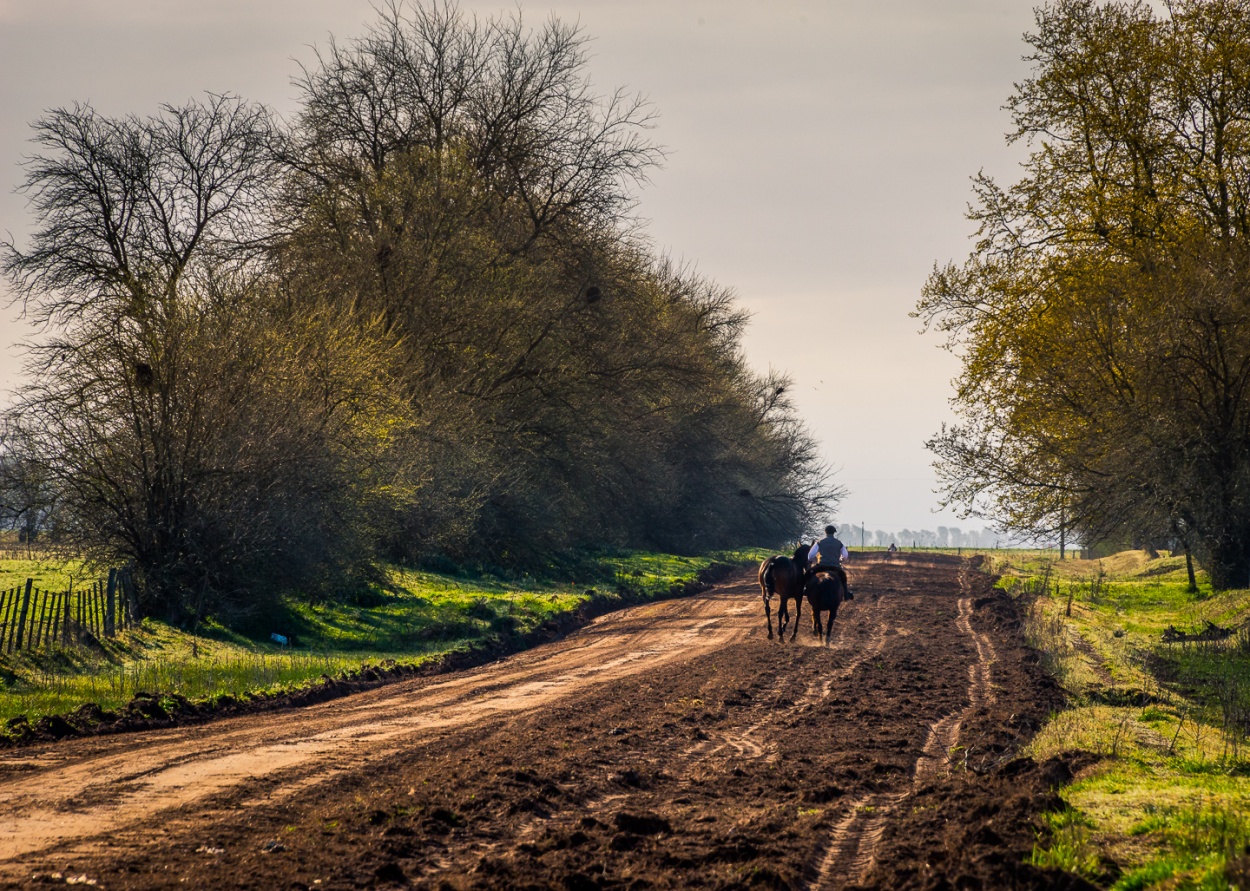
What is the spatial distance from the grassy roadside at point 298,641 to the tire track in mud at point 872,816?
9110mm

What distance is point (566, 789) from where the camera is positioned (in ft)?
31.3

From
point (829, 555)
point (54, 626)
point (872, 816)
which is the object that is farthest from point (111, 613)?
point (872, 816)

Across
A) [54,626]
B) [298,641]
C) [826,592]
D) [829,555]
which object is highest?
[829,555]

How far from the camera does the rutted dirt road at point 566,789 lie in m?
7.16

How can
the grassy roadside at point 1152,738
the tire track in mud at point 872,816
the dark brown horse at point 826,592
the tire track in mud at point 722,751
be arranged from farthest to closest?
the dark brown horse at point 826,592 → the tire track in mud at point 722,751 → the tire track in mud at point 872,816 → the grassy roadside at point 1152,738

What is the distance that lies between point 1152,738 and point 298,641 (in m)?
15.9

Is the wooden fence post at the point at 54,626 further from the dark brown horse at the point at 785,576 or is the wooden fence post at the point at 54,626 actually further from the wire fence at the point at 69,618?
the dark brown horse at the point at 785,576

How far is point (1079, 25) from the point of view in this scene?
92.9 ft

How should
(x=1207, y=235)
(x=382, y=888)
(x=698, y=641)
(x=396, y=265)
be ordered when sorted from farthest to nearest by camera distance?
(x=396, y=265)
(x=1207, y=235)
(x=698, y=641)
(x=382, y=888)

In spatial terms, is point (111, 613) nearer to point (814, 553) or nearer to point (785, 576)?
point (785, 576)

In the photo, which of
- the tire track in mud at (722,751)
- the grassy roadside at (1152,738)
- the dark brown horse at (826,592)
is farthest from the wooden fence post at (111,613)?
the grassy roadside at (1152,738)

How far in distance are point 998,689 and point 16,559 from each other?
33.2m

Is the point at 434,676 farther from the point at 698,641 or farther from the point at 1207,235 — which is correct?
the point at 1207,235

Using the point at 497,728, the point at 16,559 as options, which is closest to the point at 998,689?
the point at 497,728
